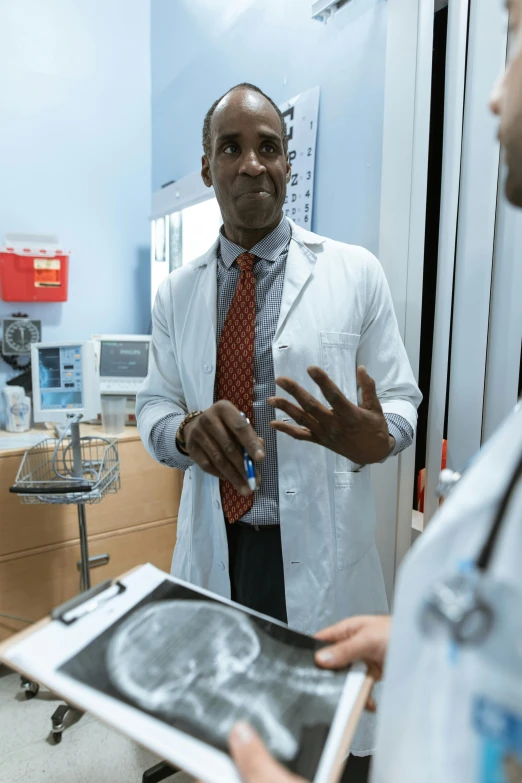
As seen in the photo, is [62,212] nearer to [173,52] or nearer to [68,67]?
[68,67]

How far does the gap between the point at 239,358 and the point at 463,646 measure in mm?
931

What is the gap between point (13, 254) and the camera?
259 centimetres

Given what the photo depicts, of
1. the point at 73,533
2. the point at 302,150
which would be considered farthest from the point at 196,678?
the point at 73,533

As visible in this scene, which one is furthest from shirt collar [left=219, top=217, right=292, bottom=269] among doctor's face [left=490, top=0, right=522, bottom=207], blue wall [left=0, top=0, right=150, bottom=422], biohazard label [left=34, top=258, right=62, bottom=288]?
blue wall [left=0, top=0, right=150, bottom=422]

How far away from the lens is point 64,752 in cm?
178

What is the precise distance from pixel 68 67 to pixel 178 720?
3199 millimetres

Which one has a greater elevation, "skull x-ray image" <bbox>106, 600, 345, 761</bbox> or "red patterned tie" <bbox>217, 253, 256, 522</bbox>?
"red patterned tie" <bbox>217, 253, 256, 522</bbox>

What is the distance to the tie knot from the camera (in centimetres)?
131

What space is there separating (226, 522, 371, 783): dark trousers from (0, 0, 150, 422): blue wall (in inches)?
77.0

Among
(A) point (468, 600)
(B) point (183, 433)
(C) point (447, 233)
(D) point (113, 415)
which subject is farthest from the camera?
(D) point (113, 415)

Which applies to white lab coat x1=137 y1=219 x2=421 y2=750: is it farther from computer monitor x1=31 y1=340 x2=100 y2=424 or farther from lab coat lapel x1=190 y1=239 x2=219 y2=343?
computer monitor x1=31 y1=340 x2=100 y2=424

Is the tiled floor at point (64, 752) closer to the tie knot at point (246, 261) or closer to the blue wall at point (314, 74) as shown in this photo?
the tie knot at point (246, 261)

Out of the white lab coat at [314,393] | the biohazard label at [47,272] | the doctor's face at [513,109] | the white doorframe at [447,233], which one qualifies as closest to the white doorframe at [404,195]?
the white doorframe at [447,233]

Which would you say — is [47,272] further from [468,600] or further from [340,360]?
[468,600]
